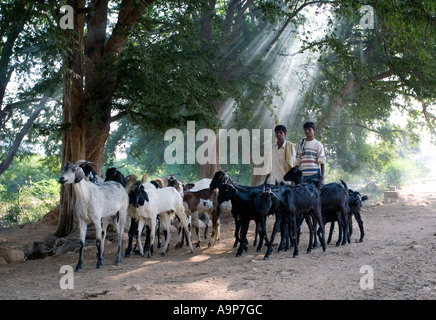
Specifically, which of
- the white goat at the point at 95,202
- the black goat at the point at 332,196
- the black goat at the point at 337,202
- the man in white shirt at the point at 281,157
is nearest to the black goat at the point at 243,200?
the man in white shirt at the point at 281,157

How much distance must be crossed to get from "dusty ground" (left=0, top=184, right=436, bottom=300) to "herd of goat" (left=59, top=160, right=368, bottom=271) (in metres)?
0.41

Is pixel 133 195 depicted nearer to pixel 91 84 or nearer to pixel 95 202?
pixel 95 202

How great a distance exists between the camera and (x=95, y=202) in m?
Result: 7.69

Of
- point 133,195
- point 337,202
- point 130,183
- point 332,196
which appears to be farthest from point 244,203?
point 130,183

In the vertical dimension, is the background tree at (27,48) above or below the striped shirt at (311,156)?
above

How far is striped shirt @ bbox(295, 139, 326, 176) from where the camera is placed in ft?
28.7

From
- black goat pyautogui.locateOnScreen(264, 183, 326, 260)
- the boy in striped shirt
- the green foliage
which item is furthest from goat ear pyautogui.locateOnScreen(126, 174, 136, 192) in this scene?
the green foliage

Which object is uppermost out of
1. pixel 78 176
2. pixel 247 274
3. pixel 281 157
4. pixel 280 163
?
pixel 281 157

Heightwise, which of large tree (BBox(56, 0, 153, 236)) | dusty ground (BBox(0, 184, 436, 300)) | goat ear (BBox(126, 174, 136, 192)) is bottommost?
dusty ground (BBox(0, 184, 436, 300))

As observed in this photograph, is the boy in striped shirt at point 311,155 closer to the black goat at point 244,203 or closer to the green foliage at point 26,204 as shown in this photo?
the black goat at point 244,203

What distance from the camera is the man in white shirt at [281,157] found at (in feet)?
29.3

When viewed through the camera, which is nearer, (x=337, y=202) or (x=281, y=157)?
(x=337, y=202)

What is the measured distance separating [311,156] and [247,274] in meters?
3.10

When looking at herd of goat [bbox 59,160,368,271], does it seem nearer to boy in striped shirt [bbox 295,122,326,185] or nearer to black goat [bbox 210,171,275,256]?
black goat [bbox 210,171,275,256]
